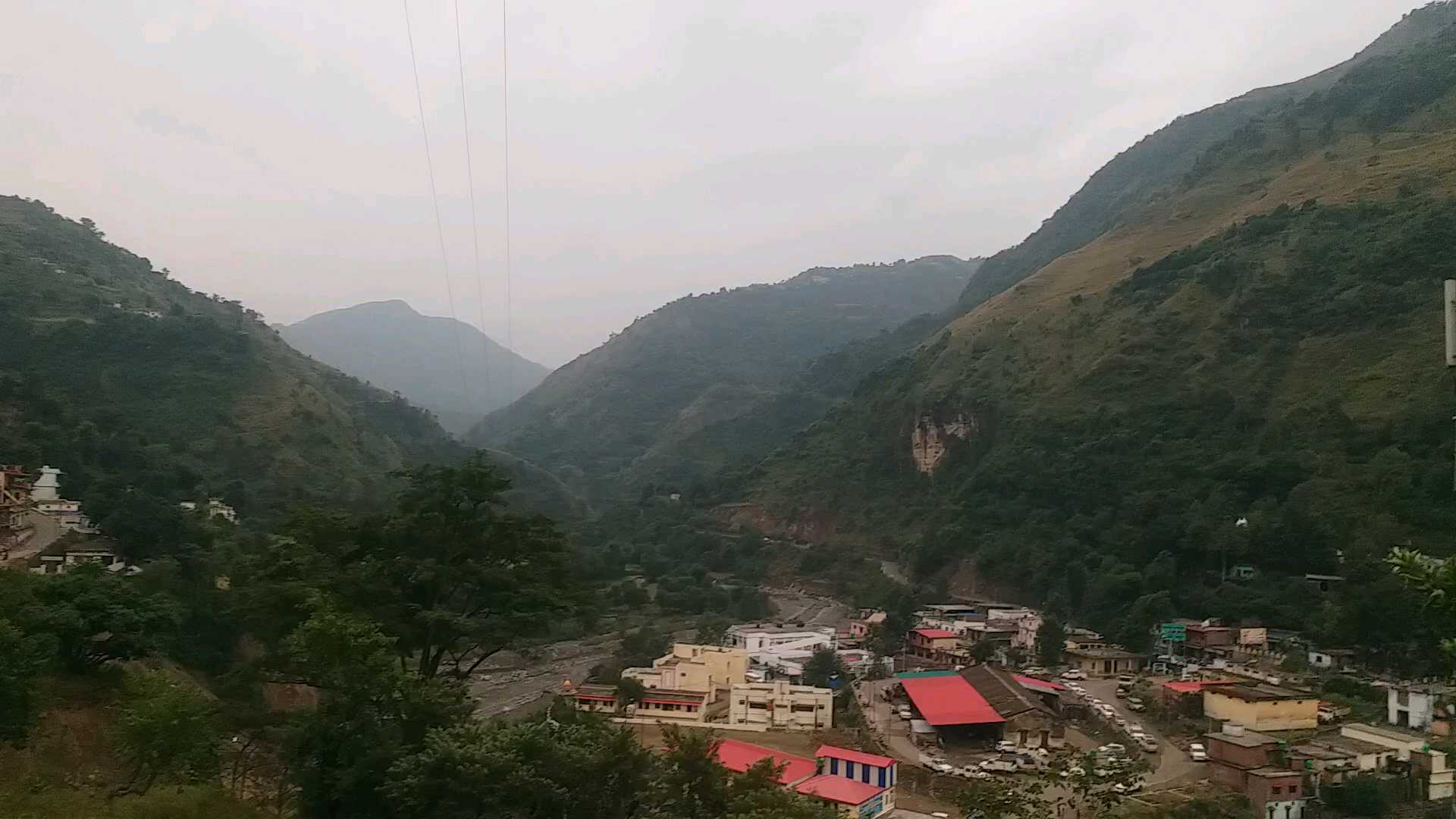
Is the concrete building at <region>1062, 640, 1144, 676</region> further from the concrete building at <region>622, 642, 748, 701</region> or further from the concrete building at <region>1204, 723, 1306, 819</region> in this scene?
the concrete building at <region>622, 642, 748, 701</region>

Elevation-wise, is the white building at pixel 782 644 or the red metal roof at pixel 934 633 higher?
the red metal roof at pixel 934 633

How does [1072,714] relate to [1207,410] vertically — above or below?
below

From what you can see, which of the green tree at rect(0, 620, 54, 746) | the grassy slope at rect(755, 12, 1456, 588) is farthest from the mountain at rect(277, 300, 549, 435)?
the green tree at rect(0, 620, 54, 746)

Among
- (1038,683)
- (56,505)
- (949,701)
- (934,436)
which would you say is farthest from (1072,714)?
(934,436)

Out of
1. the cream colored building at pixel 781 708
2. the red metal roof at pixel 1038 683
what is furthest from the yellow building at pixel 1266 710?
the cream colored building at pixel 781 708

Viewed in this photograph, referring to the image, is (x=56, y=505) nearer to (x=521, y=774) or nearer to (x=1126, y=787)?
(x=521, y=774)

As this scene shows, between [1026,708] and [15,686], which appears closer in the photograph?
[15,686]

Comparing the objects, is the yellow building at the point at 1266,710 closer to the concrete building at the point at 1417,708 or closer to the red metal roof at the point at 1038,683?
the concrete building at the point at 1417,708
